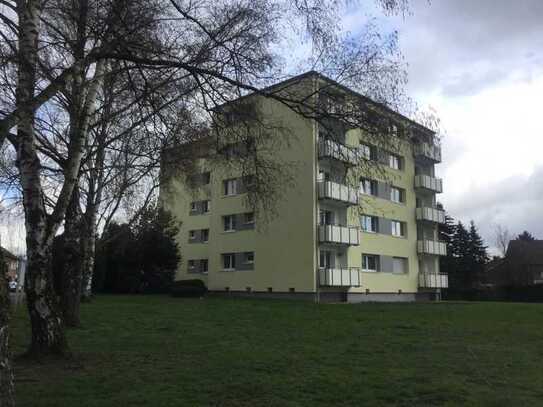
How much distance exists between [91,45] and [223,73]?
176 cm

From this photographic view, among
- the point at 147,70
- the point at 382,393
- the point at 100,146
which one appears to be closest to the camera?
the point at 382,393

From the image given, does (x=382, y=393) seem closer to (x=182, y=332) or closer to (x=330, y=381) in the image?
(x=330, y=381)

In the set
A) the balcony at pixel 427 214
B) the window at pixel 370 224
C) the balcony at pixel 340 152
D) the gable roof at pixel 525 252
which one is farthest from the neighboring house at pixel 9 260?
the gable roof at pixel 525 252

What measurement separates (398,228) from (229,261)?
13.3 m

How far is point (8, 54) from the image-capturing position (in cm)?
648

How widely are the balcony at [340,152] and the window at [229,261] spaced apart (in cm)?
3064

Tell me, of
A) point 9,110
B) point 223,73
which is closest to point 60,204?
point 9,110

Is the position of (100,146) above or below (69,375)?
above

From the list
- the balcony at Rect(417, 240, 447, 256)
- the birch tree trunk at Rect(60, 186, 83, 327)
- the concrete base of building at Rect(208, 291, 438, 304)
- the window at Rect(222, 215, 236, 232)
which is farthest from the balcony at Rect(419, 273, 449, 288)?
the birch tree trunk at Rect(60, 186, 83, 327)

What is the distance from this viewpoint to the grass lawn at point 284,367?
6617 millimetres

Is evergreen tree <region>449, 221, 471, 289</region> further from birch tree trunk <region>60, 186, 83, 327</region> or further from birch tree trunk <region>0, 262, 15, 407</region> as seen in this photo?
birch tree trunk <region>0, 262, 15, 407</region>

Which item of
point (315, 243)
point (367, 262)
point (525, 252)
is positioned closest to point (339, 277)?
point (315, 243)

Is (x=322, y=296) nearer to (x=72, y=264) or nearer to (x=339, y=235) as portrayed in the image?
(x=339, y=235)

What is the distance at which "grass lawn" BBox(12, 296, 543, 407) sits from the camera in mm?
6617
